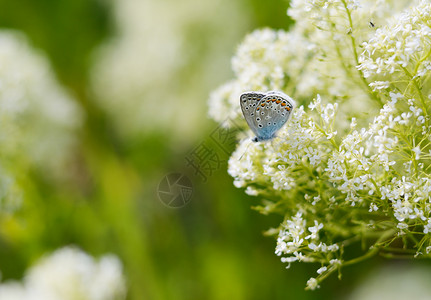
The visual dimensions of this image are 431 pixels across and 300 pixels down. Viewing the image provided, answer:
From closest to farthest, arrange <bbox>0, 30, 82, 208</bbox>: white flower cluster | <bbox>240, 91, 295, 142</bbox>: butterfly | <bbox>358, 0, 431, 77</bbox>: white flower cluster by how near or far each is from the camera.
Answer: <bbox>358, 0, 431, 77</bbox>: white flower cluster
<bbox>240, 91, 295, 142</bbox>: butterfly
<bbox>0, 30, 82, 208</bbox>: white flower cluster

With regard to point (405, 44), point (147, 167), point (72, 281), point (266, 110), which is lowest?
point (405, 44)

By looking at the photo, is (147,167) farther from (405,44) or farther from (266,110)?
(405,44)

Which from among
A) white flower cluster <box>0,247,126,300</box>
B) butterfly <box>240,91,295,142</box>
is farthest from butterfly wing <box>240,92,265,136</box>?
white flower cluster <box>0,247,126,300</box>

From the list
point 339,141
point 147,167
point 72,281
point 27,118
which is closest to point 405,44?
point 339,141

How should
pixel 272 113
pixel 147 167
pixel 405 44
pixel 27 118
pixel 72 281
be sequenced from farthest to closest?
pixel 147 167
pixel 27 118
pixel 72 281
pixel 272 113
pixel 405 44

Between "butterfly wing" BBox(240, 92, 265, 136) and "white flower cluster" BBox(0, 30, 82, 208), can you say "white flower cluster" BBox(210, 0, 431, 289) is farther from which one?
"white flower cluster" BBox(0, 30, 82, 208)

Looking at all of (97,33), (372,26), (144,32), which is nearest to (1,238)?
(144,32)

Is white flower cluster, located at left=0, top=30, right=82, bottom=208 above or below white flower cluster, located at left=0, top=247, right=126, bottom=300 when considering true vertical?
above
